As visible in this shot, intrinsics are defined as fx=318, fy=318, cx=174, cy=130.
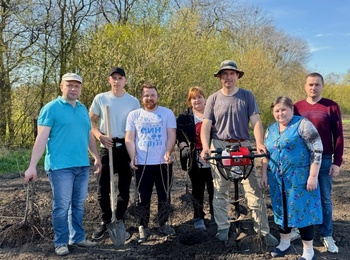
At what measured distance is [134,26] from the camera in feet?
37.4

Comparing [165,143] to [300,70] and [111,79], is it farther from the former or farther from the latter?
[300,70]

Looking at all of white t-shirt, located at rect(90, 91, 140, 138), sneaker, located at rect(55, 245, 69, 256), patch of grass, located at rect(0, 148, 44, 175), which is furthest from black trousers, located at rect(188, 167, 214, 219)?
patch of grass, located at rect(0, 148, 44, 175)

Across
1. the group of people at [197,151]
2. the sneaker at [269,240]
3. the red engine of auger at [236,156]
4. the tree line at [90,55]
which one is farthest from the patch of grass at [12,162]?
the sneaker at [269,240]

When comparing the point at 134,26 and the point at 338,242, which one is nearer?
the point at 338,242

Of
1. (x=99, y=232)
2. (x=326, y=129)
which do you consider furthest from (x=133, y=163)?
(x=326, y=129)

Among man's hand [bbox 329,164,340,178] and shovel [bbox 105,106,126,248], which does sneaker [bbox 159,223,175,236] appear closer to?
shovel [bbox 105,106,126,248]

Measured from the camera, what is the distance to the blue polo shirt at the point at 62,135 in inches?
132

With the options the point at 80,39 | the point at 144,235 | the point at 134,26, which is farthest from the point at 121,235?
the point at 80,39

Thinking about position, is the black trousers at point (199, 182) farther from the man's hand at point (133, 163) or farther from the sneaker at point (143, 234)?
the man's hand at point (133, 163)

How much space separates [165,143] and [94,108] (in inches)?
40.3

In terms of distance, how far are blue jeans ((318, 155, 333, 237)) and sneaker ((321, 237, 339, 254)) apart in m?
0.05

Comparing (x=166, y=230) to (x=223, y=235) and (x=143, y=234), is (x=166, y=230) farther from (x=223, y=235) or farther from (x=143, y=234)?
(x=223, y=235)

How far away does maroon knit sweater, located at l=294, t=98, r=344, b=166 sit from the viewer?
11.6 feet

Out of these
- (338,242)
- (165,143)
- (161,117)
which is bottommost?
(338,242)
